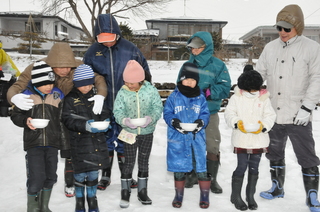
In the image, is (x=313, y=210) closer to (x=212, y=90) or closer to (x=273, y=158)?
(x=273, y=158)

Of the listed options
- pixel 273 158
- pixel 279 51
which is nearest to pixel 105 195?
→ pixel 273 158

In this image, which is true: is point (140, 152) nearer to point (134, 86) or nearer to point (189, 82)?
point (134, 86)

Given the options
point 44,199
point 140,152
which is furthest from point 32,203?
point 140,152

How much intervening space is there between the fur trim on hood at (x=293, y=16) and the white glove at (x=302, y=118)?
3.38 ft

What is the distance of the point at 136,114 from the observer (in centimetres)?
368

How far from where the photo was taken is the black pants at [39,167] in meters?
3.14

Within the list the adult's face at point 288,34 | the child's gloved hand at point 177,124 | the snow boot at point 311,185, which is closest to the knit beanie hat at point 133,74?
the child's gloved hand at point 177,124

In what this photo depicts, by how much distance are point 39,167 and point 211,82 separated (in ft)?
8.02

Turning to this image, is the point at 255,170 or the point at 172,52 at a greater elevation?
the point at 172,52

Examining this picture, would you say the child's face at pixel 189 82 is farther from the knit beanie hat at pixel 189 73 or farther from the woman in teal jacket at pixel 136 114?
the woman in teal jacket at pixel 136 114

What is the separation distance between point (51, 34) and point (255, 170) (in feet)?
108

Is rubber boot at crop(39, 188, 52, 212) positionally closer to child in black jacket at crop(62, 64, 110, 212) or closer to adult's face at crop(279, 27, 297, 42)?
child in black jacket at crop(62, 64, 110, 212)

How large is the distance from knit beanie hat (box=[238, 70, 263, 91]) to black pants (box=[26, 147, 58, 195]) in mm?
2338

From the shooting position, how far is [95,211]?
11.0 feet
